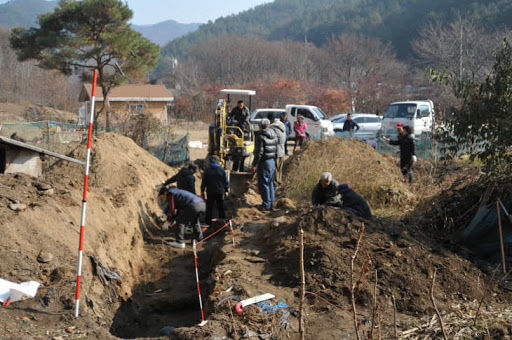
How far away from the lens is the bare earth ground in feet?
15.6

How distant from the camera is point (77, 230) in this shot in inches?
260

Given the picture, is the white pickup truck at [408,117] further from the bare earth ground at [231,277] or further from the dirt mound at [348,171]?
the bare earth ground at [231,277]

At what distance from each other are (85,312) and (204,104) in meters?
40.5

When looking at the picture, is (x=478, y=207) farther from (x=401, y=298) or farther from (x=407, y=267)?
(x=401, y=298)

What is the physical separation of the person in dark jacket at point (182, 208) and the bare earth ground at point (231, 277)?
14.9 inches

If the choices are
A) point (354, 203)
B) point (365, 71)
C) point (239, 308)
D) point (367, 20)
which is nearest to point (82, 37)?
point (354, 203)

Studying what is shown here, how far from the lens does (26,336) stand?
4.16 metres

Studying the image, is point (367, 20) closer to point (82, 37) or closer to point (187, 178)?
point (82, 37)

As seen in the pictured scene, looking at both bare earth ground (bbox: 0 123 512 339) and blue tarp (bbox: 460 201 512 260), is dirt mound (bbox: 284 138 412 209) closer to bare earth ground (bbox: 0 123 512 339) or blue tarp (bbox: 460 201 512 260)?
bare earth ground (bbox: 0 123 512 339)

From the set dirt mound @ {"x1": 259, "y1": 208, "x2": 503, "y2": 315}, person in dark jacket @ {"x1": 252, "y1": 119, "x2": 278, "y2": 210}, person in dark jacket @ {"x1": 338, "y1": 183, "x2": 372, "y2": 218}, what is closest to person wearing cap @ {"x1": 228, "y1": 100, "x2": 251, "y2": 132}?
person in dark jacket @ {"x1": 252, "y1": 119, "x2": 278, "y2": 210}

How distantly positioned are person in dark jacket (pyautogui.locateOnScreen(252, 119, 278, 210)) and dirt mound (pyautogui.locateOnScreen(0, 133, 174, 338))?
2554 mm

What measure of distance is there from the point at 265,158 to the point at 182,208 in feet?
7.56

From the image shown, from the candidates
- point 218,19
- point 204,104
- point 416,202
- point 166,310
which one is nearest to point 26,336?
point 166,310

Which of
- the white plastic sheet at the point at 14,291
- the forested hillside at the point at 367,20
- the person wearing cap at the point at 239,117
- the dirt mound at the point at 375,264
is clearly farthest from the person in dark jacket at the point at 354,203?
the forested hillside at the point at 367,20
